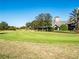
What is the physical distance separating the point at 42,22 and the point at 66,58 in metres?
125

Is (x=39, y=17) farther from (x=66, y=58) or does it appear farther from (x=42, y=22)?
(x=66, y=58)

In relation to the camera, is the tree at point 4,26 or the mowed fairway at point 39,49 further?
the tree at point 4,26

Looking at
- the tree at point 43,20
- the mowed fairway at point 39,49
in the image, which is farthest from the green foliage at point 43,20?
the mowed fairway at point 39,49

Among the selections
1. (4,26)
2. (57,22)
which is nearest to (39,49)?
(4,26)

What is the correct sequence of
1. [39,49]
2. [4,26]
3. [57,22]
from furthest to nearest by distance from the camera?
[57,22], [4,26], [39,49]

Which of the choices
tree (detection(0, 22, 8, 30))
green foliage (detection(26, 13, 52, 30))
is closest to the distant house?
green foliage (detection(26, 13, 52, 30))

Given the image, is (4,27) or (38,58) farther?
(4,27)

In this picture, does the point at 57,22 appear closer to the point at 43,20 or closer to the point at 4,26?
the point at 43,20

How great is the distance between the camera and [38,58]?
491 inches

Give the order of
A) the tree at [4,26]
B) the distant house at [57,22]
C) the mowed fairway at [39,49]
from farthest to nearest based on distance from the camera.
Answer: the distant house at [57,22], the tree at [4,26], the mowed fairway at [39,49]

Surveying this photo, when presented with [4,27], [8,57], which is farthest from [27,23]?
[8,57]

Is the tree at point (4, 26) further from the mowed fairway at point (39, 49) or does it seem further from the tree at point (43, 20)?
the mowed fairway at point (39, 49)

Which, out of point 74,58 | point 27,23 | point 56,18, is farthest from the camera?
point 27,23

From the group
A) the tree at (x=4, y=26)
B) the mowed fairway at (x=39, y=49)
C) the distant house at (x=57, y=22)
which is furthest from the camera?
the distant house at (x=57, y=22)
